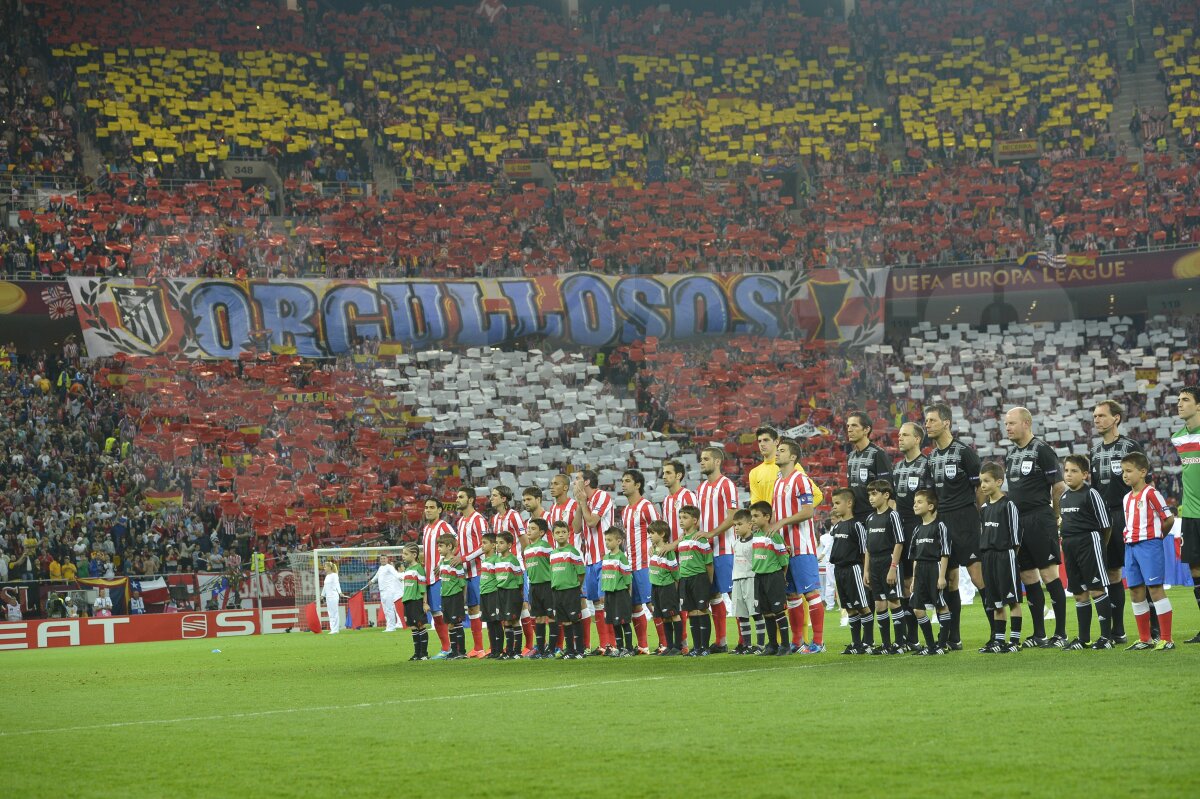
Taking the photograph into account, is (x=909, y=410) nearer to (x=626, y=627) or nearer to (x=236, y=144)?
(x=236, y=144)

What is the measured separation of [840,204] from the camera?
145 feet

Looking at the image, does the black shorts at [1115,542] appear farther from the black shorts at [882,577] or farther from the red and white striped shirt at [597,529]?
the red and white striped shirt at [597,529]

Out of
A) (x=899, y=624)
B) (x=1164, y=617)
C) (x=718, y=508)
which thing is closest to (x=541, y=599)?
(x=718, y=508)

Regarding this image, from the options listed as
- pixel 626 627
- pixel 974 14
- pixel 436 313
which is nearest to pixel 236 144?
pixel 436 313

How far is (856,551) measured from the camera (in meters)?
13.8

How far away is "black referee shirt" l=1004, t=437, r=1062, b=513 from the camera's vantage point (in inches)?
502

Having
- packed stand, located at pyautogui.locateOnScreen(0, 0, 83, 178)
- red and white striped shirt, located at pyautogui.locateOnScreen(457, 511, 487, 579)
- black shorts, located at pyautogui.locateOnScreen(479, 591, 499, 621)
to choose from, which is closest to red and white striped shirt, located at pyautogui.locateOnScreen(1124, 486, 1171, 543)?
black shorts, located at pyautogui.locateOnScreen(479, 591, 499, 621)

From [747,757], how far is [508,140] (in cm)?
4069

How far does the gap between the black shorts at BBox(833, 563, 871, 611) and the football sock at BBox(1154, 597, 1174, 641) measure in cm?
265

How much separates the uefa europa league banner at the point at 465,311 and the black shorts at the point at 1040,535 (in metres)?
27.7

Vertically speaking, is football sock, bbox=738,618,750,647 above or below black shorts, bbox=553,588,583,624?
below

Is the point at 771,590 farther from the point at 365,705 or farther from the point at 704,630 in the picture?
the point at 365,705

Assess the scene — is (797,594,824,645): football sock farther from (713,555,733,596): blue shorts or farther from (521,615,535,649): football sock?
(521,615,535,649): football sock

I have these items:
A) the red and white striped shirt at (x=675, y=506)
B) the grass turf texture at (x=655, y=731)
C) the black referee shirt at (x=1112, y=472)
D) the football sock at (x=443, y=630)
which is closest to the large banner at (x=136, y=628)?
the football sock at (x=443, y=630)
